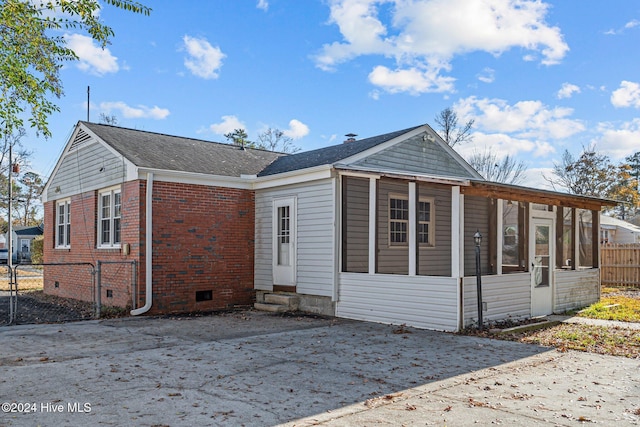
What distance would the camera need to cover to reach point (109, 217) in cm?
1277

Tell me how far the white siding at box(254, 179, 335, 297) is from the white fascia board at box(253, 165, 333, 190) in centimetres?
15

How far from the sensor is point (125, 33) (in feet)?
35.7

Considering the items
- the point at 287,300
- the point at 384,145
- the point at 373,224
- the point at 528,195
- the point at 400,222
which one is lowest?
the point at 287,300

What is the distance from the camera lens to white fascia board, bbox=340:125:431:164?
1204cm

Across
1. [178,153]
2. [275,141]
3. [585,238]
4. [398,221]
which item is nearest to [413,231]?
[398,221]

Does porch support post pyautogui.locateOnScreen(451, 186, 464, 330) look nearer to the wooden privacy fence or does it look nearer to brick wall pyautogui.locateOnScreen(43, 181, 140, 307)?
brick wall pyautogui.locateOnScreen(43, 181, 140, 307)

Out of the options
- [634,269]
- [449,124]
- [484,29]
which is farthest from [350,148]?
[449,124]

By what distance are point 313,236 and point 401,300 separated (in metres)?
2.60

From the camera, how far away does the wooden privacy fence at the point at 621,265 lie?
18562 millimetres

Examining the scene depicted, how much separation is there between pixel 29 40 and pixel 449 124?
86.3 feet

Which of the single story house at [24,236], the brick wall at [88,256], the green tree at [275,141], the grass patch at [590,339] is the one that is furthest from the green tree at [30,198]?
the grass patch at [590,339]

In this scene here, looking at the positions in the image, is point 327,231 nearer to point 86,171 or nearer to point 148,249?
point 148,249

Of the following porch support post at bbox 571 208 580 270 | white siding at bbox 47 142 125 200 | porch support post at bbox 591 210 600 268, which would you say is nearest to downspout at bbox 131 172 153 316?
white siding at bbox 47 142 125 200

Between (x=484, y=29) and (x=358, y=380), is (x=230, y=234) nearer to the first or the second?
(x=358, y=380)
